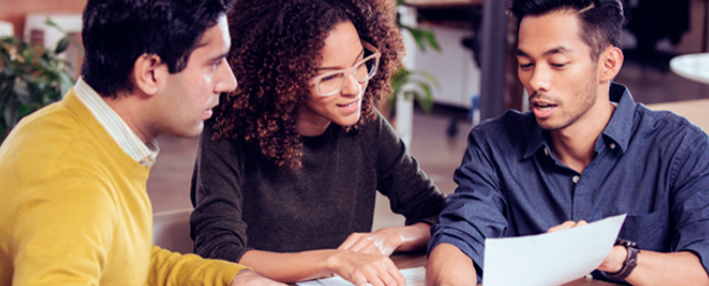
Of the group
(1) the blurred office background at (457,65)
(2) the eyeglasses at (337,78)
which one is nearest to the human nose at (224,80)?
(2) the eyeglasses at (337,78)

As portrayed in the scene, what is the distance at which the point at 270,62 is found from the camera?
1.37 m

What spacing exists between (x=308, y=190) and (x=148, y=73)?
0.62 m

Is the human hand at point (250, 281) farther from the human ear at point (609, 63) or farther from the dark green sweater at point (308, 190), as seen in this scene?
the human ear at point (609, 63)

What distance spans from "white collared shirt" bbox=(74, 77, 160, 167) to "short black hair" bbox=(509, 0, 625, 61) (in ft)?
2.55

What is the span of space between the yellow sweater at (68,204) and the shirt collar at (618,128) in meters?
0.77

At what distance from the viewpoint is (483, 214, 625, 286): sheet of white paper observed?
0.93 metres

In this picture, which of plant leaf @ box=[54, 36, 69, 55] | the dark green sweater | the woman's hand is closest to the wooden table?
the woman's hand

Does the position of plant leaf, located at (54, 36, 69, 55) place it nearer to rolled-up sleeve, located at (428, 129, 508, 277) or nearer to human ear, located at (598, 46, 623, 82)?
rolled-up sleeve, located at (428, 129, 508, 277)

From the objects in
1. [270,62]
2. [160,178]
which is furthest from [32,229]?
[160,178]

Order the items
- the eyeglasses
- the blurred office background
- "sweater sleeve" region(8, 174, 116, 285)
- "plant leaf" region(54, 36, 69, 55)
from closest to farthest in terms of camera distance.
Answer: "sweater sleeve" region(8, 174, 116, 285) → the eyeglasses → "plant leaf" region(54, 36, 69, 55) → the blurred office background

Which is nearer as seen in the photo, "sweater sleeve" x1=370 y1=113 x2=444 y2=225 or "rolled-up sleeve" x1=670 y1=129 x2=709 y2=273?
"rolled-up sleeve" x1=670 y1=129 x2=709 y2=273

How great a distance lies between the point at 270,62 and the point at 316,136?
0.20 m

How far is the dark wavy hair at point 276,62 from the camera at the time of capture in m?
1.31

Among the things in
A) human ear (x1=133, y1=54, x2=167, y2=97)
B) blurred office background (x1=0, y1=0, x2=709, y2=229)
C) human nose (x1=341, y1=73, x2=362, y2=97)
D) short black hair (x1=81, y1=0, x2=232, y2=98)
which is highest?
short black hair (x1=81, y1=0, x2=232, y2=98)
